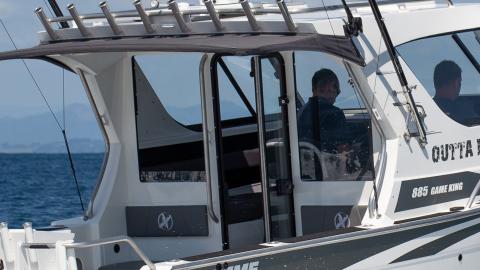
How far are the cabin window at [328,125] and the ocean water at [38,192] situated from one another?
4.14m

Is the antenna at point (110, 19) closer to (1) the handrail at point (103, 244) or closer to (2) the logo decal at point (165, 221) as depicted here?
(2) the logo decal at point (165, 221)

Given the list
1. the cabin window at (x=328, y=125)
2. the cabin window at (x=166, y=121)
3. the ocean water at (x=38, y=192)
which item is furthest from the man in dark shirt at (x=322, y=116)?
the ocean water at (x=38, y=192)

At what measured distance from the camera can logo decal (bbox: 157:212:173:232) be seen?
10.1 metres

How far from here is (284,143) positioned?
31.4 feet

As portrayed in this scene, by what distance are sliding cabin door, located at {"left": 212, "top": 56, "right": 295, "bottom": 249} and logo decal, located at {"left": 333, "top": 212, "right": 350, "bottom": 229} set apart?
11.7 inches

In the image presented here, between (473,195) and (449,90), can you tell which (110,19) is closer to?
(449,90)

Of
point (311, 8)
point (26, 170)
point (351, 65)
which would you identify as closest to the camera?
point (351, 65)

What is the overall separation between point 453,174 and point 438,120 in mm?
383

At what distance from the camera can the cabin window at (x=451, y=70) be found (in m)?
9.70

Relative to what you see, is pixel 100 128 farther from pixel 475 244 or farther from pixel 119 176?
pixel 475 244

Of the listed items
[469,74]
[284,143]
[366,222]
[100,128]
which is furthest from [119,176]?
[469,74]

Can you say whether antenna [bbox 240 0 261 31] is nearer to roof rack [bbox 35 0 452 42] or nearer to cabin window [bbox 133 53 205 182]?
roof rack [bbox 35 0 452 42]

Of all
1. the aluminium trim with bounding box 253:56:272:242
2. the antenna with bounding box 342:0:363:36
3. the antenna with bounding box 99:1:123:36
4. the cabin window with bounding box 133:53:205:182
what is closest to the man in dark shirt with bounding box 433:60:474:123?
the antenna with bounding box 342:0:363:36

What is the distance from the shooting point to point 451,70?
9977mm
